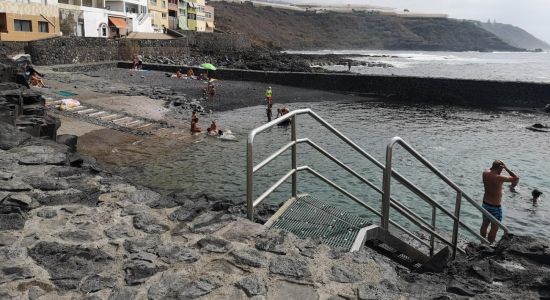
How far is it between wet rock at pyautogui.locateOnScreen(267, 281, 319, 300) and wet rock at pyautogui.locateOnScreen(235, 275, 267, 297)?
0.07m

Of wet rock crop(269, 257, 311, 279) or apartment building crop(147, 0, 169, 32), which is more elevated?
apartment building crop(147, 0, 169, 32)

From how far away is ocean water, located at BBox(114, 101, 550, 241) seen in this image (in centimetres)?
1136

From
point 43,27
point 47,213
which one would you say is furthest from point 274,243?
point 43,27

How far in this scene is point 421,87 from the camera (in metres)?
34.5

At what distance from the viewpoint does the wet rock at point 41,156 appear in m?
6.16

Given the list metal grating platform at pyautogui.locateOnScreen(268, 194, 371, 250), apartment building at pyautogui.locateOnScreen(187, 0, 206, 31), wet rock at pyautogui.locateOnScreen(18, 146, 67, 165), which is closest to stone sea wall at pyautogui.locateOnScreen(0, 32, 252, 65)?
apartment building at pyautogui.locateOnScreen(187, 0, 206, 31)

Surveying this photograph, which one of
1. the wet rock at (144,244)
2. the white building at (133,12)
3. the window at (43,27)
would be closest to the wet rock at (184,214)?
the wet rock at (144,244)

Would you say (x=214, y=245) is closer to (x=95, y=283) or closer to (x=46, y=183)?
(x=95, y=283)

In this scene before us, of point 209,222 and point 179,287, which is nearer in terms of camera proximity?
point 179,287

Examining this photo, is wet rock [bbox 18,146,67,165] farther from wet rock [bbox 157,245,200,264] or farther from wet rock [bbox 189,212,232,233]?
wet rock [bbox 157,245,200,264]

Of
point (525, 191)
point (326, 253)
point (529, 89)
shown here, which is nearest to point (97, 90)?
point (525, 191)

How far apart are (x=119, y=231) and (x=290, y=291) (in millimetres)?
1990

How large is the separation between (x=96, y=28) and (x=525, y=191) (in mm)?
46733

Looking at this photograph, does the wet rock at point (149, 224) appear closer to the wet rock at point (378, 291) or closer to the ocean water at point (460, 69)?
the wet rock at point (378, 291)
